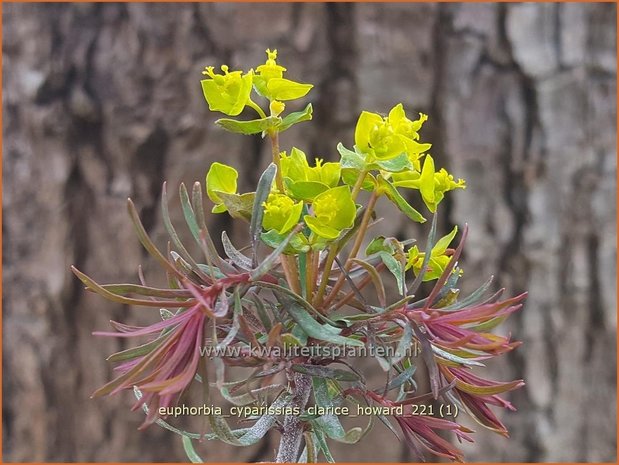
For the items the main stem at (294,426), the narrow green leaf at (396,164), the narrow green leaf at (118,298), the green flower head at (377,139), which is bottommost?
the main stem at (294,426)

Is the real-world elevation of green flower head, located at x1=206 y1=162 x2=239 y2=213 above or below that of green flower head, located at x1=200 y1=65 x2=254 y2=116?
below

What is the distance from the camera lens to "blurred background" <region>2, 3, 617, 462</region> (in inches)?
50.5

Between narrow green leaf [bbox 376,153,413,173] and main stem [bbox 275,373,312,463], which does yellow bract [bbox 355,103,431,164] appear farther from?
main stem [bbox 275,373,312,463]

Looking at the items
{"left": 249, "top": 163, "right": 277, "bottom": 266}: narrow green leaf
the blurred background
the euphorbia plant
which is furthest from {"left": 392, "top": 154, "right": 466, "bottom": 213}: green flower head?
the blurred background

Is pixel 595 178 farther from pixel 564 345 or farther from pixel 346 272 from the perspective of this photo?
pixel 346 272

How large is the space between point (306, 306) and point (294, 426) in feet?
0.37

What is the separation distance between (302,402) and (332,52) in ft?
2.96

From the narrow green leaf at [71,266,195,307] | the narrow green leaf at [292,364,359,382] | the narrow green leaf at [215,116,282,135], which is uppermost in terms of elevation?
the narrow green leaf at [215,116,282,135]

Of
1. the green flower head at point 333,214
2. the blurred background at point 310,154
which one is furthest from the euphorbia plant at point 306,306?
the blurred background at point 310,154

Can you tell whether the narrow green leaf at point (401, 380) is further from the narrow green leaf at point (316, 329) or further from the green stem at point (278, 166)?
the green stem at point (278, 166)

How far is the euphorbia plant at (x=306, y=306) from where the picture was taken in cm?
47

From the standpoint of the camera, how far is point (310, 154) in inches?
51.2

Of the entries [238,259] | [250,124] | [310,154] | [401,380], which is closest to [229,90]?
[250,124]

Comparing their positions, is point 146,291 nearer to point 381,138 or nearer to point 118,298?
point 118,298
